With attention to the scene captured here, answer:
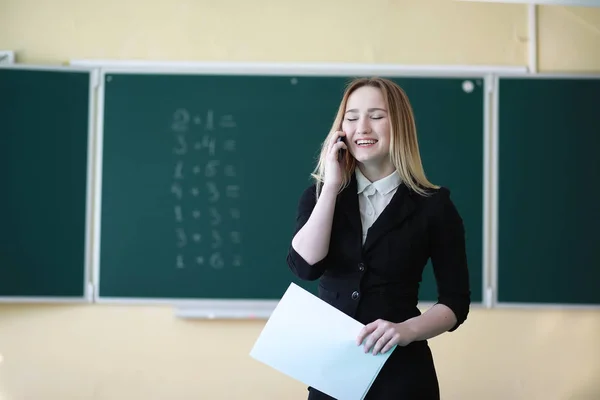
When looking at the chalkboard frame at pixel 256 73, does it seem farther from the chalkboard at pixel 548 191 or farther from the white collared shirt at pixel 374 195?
the white collared shirt at pixel 374 195

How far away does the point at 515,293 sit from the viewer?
9.00 ft

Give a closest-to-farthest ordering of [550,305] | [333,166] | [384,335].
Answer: [384,335] → [333,166] → [550,305]

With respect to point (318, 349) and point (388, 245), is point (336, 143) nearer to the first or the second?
point (388, 245)

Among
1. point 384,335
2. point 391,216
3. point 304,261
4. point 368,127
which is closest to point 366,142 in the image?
point 368,127

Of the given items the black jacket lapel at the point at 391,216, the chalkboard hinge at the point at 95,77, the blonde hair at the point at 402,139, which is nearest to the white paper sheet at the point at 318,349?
the black jacket lapel at the point at 391,216

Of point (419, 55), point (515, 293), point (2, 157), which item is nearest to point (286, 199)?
point (419, 55)

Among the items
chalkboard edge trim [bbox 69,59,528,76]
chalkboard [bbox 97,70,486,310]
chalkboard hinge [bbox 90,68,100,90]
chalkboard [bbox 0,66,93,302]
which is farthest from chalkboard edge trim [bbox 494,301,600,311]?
chalkboard hinge [bbox 90,68,100,90]

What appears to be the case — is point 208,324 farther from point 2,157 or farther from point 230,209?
point 2,157

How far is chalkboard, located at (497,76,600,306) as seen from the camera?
2.74 meters

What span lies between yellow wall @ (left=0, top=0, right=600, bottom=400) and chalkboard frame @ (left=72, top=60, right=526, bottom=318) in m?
0.06

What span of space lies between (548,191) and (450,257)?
2.01 metres

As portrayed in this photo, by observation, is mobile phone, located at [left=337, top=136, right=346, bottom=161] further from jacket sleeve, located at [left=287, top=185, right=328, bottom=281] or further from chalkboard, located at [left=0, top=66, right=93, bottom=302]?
chalkboard, located at [left=0, top=66, right=93, bottom=302]

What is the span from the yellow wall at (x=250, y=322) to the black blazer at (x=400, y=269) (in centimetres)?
186

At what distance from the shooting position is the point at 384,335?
0.94m
